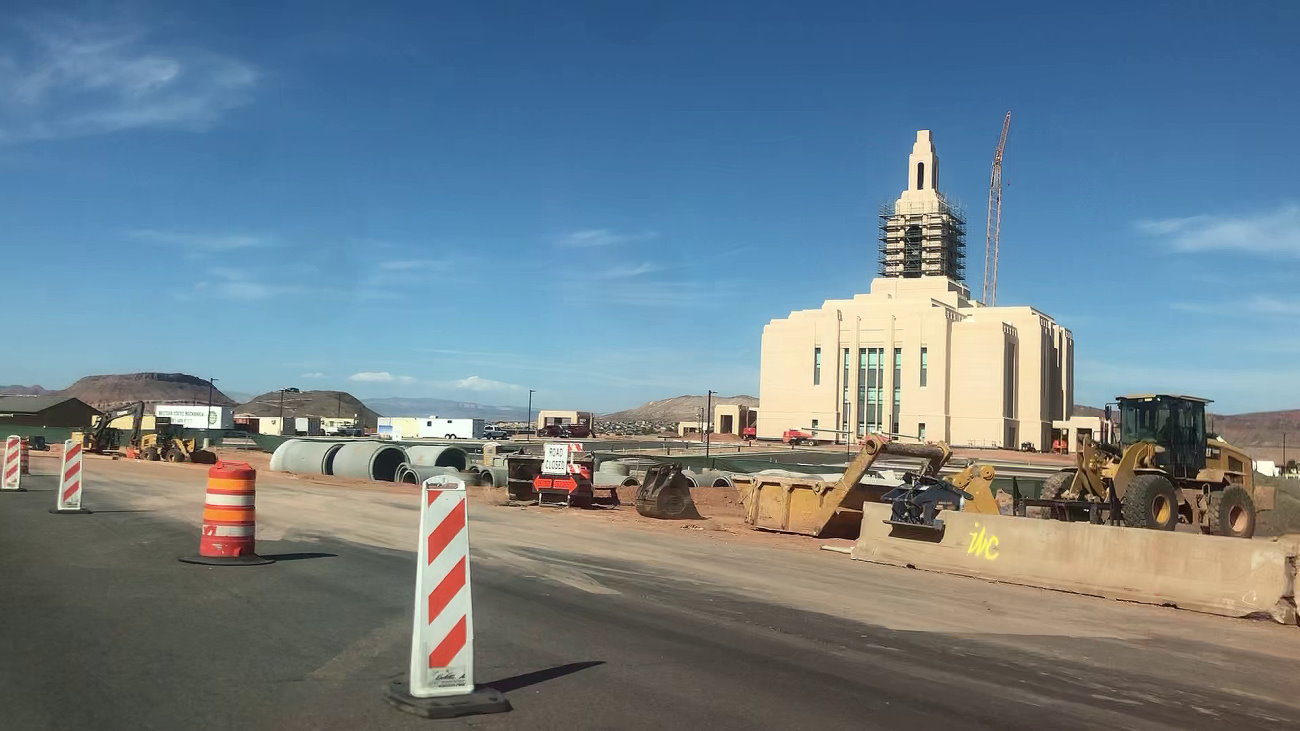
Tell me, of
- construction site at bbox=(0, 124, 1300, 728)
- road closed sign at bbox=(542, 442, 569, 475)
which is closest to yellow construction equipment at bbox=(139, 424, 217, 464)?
construction site at bbox=(0, 124, 1300, 728)

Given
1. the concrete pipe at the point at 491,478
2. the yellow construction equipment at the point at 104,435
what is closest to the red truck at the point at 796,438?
the yellow construction equipment at the point at 104,435

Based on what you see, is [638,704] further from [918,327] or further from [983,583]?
[918,327]

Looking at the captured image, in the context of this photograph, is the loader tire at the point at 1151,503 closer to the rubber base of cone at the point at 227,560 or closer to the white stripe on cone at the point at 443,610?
the rubber base of cone at the point at 227,560

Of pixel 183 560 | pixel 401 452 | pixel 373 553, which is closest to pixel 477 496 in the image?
pixel 401 452

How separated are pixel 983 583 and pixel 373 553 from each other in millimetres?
9373

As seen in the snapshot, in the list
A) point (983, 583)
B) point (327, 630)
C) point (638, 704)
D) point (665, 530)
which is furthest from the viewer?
point (665, 530)

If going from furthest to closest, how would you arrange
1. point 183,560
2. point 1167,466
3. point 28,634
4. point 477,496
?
point 477,496 < point 1167,466 < point 183,560 < point 28,634

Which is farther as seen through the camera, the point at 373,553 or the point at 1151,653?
the point at 373,553

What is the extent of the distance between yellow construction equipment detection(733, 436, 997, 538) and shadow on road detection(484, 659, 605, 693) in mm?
11928

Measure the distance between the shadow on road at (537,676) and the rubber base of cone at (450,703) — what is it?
12.6 inches

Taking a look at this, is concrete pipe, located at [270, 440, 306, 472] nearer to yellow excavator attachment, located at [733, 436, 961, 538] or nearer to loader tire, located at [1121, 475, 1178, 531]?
yellow excavator attachment, located at [733, 436, 961, 538]

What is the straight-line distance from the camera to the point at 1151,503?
61.5 ft

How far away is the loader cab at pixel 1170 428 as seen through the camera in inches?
826

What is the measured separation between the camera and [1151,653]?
9.66m
